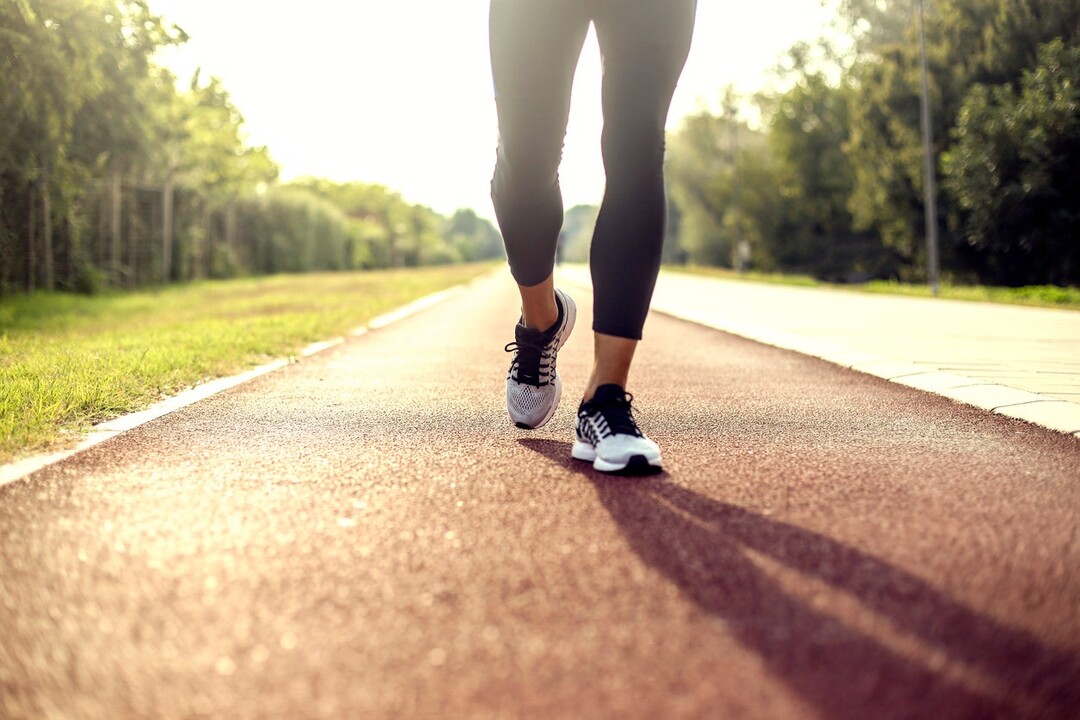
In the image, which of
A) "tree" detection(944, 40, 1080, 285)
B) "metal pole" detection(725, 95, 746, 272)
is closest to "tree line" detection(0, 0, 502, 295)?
"tree" detection(944, 40, 1080, 285)

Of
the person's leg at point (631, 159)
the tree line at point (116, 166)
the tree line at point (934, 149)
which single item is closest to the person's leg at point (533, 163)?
the person's leg at point (631, 159)

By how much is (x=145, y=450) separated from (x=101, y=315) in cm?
1062

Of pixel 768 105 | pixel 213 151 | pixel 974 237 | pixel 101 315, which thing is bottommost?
pixel 101 315

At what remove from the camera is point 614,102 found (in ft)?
9.25

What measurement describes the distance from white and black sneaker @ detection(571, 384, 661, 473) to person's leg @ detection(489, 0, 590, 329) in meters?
0.53

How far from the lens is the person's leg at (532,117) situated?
280cm

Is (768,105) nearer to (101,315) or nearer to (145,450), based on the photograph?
(101,315)

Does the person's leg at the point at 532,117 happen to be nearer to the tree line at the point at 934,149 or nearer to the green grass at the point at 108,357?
the green grass at the point at 108,357

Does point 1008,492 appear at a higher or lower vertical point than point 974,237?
lower

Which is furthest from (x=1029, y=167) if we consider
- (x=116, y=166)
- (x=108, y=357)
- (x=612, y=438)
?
(x=612, y=438)

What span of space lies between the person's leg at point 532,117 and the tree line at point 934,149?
70.0ft

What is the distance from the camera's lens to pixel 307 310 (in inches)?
480

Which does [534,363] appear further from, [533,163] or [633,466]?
[633,466]

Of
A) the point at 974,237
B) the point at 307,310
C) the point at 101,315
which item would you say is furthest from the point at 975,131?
the point at 101,315
